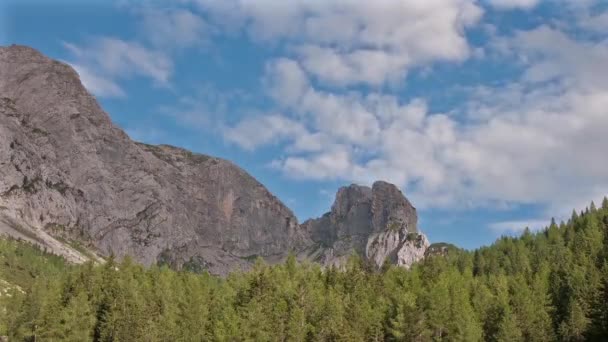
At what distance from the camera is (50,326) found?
115 metres

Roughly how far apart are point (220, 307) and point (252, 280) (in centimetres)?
867

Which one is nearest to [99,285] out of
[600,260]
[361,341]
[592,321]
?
[361,341]

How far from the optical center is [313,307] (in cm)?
11894

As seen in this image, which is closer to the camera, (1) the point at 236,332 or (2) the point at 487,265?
(1) the point at 236,332

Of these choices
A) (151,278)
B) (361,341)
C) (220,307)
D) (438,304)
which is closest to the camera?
(361,341)

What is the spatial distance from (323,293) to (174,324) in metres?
33.6

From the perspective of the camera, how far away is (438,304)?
362ft

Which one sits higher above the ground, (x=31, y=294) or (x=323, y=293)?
(x=323, y=293)

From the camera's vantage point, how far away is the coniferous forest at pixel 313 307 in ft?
355

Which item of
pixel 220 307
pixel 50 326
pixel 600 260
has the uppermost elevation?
pixel 600 260

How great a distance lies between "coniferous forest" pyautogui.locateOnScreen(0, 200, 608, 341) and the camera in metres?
108

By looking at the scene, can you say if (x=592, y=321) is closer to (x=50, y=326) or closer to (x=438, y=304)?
(x=438, y=304)

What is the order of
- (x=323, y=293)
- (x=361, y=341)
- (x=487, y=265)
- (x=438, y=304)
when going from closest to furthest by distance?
(x=361, y=341), (x=438, y=304), (x=323, y=293), (x=487, y=265)

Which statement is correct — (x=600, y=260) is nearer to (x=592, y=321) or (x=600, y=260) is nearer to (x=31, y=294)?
(x=592, y=321)
